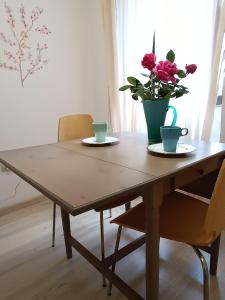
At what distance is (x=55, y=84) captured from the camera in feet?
7.85

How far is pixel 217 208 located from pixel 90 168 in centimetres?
49

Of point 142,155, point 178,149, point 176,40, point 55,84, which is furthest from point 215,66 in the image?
point 55,84

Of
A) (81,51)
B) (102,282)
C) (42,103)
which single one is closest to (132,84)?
(102,282)

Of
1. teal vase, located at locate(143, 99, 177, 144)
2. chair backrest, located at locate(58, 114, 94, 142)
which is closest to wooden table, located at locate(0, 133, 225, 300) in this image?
teal vase, located at locate(143, 99, 177, 144)

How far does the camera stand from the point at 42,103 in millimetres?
2334

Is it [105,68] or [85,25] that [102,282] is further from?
[85,25]

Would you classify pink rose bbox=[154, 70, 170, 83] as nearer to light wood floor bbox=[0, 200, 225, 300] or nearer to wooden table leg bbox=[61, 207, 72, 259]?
wooden table leg bbox=[61, 207, 72, 259]

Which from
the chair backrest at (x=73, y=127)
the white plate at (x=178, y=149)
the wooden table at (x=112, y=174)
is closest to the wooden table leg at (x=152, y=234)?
the wooden table at (x=112, y=174)

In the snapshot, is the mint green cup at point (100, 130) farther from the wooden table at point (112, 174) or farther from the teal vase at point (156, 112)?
the teal vase at point (156, 112)

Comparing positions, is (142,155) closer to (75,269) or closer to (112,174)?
(112,174)

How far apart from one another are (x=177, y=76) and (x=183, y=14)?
91 centimetres

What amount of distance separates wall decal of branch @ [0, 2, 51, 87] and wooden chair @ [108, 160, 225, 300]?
1.67 metres

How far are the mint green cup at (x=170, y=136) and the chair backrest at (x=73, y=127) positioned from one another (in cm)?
94

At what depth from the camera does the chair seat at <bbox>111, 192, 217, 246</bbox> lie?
97cm
